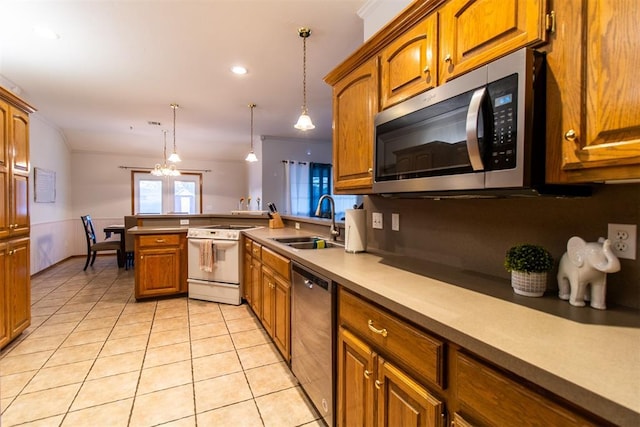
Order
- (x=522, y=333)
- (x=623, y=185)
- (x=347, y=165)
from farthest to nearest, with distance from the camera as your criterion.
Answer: (x=347, y=165) < (x=623, y=185) < (x=522, y=333)

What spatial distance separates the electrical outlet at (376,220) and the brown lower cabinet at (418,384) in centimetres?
76

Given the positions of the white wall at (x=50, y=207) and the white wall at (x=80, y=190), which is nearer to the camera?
the white wall at (x=50, y=207)

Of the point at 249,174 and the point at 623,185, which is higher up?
the point at 249,174

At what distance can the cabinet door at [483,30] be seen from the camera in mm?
922

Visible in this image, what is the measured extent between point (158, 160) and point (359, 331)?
7.51m

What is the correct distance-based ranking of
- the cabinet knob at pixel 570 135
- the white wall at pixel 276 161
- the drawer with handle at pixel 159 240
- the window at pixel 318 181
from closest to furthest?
the cabinet knob at pixel 570 135, the drawer with handle at pixel 159 240, the white wall at pixel 276 161, the window at pixel 318 181

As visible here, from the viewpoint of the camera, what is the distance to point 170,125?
555 cm

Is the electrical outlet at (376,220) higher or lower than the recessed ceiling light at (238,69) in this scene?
lower

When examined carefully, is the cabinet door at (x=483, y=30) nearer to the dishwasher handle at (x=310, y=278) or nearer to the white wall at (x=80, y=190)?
the dishwasher handle at (x=310, y=278)

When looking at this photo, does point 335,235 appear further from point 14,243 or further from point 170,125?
point 170,125

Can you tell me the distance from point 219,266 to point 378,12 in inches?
117

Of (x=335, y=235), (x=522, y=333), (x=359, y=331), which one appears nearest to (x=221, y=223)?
(x=335, y=235)

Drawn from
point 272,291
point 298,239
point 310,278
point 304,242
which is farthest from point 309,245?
point 310,278

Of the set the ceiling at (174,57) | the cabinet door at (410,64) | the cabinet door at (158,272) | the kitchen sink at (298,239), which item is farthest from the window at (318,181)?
the cabinet door at (410,64)
